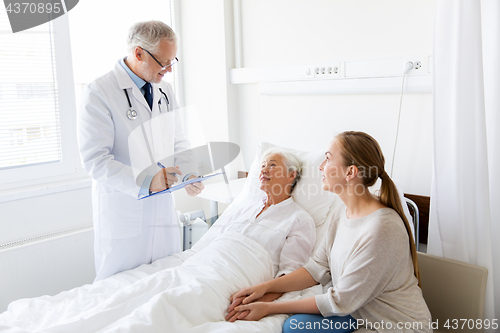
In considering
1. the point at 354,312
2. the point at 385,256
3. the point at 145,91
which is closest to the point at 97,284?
the point at 145,91

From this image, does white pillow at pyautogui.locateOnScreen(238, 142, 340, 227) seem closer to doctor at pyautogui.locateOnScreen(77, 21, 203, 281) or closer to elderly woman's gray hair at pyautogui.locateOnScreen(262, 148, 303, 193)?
elderly woman's gray hair at pyautogui.locateOnScreen(262, 148, 303, 193)

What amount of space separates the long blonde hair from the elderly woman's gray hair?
0.61 m

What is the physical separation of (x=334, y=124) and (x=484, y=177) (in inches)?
40.7

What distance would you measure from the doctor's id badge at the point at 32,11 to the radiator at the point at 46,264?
1215mm

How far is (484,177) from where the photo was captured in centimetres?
148

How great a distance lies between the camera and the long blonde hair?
1.39 meters

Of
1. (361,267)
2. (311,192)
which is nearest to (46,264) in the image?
(311,192)

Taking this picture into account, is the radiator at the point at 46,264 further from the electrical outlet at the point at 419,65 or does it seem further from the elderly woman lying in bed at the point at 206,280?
the electrical outlet at the point at 419,65

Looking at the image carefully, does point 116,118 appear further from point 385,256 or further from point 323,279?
point 385,256

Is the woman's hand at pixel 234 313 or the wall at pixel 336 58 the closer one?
the woman's hand at pixel 234 313

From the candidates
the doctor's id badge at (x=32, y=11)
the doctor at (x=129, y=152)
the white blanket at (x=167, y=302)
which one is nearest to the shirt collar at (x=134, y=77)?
the doctor at (x=129, y=152)

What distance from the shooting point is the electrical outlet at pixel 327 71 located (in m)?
2.32

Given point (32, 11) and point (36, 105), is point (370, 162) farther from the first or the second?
point (32, 11)

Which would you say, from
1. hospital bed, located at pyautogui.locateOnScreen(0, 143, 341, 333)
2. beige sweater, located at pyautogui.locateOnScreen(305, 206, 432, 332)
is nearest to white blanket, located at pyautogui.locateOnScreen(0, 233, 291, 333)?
hospital bed, located at pyautogui.locateOnScreen(0, 143, 341, 333)
